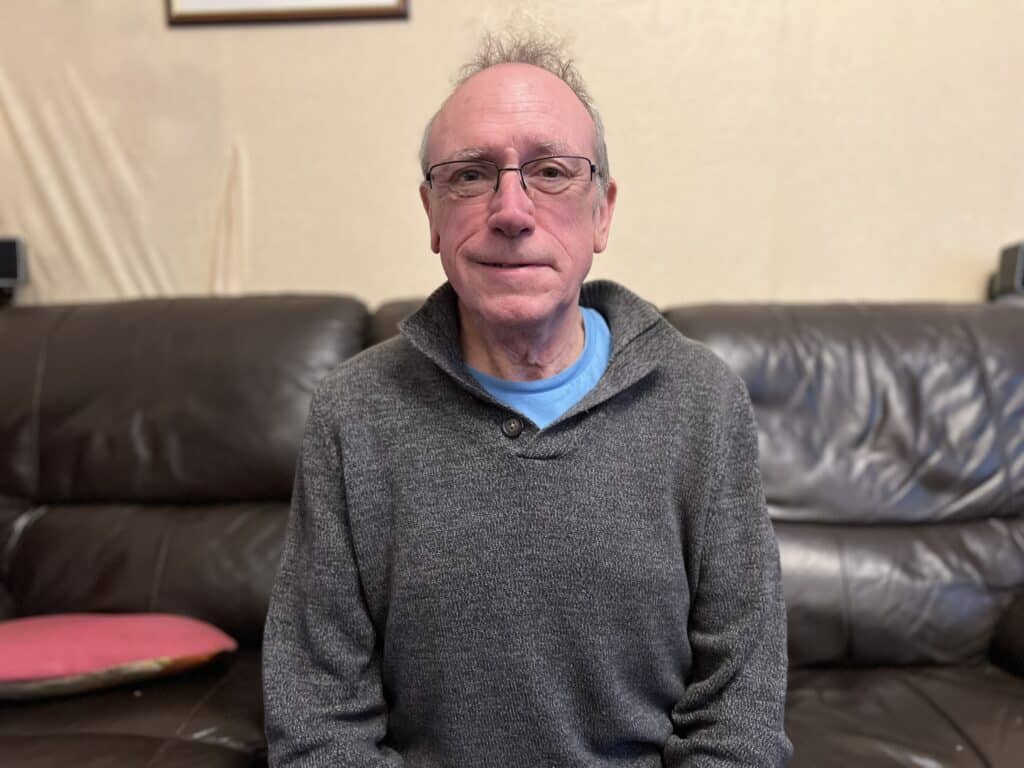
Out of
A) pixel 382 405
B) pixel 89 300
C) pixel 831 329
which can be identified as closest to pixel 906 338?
pixel 831 329

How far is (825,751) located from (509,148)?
1027 mm

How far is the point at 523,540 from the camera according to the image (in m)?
0.91

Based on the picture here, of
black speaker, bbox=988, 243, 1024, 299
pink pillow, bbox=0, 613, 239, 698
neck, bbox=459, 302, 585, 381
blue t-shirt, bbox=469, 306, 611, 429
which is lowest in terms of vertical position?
pink pillow, bbox=0, 613, 239, 698

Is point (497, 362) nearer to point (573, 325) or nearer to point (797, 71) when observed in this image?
point (573, 325)

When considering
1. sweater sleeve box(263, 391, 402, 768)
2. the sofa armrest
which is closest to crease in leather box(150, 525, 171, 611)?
sweater sleeve box(263, 391, 402, 768)

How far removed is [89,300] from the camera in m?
1.92

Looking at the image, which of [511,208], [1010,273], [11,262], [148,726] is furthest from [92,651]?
[1010,273]

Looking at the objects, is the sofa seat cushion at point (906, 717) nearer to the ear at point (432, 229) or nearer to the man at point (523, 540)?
the man at point (523, 540)

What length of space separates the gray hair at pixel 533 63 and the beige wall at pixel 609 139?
77cm

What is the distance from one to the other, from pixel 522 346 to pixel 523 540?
0.26m

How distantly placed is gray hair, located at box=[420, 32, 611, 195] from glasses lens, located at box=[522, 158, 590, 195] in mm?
54

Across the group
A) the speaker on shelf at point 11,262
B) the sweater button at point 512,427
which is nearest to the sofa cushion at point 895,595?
the sweater button at point 512,427

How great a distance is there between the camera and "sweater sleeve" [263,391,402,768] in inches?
35.0

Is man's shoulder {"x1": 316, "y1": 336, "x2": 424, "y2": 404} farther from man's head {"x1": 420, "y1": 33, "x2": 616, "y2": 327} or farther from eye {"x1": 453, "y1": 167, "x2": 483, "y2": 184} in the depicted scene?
eye {"x1": 453, "y1": 167, "x2": 483, "y2": 184}
